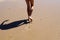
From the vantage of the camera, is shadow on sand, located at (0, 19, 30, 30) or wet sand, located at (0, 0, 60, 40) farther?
shadow on sand, located at (0, 19, 30, 30)

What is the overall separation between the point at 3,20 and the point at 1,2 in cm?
151

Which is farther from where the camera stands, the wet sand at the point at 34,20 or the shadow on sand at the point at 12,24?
the shadow on sand at the point at 12,24

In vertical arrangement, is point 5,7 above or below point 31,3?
below

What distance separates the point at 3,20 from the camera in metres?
4.93

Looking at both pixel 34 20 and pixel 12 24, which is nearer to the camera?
pixel 12 24

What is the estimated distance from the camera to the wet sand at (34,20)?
4074mm

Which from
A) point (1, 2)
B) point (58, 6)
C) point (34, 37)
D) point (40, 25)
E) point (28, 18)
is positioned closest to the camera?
point (34, 37)

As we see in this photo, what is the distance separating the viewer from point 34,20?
481 centimetres

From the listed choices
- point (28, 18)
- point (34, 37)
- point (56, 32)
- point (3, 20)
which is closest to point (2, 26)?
point (3, 20)

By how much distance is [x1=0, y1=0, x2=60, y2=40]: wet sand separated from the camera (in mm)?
4074

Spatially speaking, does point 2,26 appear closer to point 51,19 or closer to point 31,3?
point 31,3

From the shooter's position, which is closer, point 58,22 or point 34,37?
point 34,37

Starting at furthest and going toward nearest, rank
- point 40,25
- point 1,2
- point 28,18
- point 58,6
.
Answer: point 1,2, point 58,6, point 28,18, point 40,25

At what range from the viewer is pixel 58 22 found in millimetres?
4582
